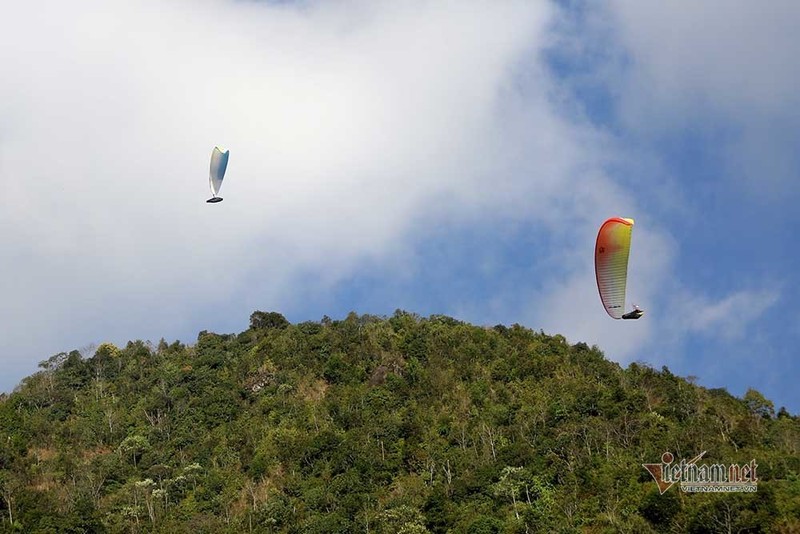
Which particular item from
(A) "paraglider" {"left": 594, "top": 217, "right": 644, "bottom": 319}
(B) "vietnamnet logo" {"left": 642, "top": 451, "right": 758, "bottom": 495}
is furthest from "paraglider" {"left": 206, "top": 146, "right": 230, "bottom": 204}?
(B) "vietnamnet logo" {"left": 642, "top": 451, "right": 758, "bottom": 495}

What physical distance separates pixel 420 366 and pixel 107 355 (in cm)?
4539

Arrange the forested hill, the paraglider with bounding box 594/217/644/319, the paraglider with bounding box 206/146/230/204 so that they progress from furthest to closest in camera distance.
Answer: the forested hill, the paraglider with bounding box 206/146/230/204, the paraglider with bounding box 594/217/644/319

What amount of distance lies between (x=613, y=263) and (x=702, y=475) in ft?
97.7

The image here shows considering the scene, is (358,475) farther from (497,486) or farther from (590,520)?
(590,520)

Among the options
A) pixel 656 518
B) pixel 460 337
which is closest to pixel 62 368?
pixel 460 337

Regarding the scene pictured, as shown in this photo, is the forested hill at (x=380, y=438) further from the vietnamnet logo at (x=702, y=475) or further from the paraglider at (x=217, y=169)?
the paraglider at (x=217, y=169)

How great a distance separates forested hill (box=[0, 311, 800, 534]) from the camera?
67.8 metres

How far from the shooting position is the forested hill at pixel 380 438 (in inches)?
2667

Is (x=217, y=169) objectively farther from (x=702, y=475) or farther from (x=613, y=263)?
(x=702, y=475)

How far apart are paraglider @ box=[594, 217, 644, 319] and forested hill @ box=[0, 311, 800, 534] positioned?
23.1 meters

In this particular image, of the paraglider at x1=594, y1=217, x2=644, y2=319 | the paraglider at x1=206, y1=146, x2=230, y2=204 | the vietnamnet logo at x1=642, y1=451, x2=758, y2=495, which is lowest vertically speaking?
→ the vietnamnet logo at x1=642, y1=451, x2=758, y2=495

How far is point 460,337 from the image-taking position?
340 feet

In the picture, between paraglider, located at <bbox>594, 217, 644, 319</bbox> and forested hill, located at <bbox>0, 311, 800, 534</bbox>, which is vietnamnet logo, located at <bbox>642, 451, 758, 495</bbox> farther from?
paraglider, located at <bbox>594, 217, 644, 319</bbox>

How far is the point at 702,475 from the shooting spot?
6425 cm
